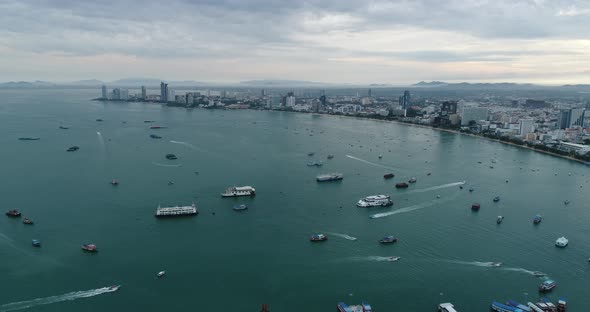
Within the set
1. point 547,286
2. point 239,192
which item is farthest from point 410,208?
point 239,192

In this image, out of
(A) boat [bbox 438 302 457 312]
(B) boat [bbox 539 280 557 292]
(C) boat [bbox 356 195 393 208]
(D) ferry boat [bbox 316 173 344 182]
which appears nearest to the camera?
(A) boat [bbox 438 302 457 312]

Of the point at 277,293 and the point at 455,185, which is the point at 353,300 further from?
the point at 455,185

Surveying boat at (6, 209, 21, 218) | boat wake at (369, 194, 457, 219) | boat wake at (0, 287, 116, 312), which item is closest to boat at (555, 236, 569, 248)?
boat wake at (369, 194, 457, 219)

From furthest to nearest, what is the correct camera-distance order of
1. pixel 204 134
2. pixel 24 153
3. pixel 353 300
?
pixel 204 134
pixel 24 153
pixel 353 300

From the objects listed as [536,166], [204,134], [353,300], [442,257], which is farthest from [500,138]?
[353,300]

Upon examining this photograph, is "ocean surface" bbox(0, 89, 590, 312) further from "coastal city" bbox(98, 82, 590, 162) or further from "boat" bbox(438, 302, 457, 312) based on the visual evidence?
"coastal city" bbox(98, 82, 590, 162)

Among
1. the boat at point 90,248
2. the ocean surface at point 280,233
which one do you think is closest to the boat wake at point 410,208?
the ocean surface at point 280,233
